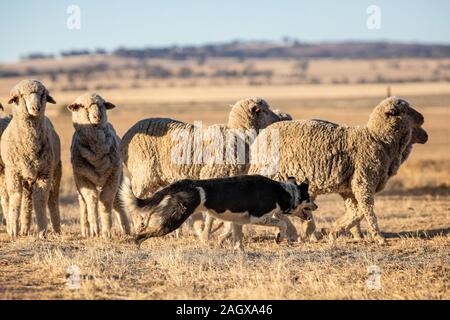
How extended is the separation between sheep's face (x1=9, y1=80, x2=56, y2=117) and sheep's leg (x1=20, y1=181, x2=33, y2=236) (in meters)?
1.02

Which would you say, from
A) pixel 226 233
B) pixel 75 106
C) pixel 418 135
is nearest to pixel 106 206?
pixel 75 106

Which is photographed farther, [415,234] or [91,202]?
[415,234]

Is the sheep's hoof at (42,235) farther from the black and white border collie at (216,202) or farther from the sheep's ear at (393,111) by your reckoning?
the sheep's ear at (393,111)

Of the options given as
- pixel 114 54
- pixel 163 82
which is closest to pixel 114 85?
pixel 163 82

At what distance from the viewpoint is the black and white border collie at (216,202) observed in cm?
1070

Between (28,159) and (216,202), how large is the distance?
3114 mm

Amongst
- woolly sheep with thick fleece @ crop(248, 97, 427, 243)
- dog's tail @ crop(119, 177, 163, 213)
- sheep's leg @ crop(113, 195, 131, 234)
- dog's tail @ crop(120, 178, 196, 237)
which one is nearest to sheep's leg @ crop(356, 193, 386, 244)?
woolly sheep with thick fleece @ crop(248, 97, 427, 243)

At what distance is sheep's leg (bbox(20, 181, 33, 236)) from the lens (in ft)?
41.8

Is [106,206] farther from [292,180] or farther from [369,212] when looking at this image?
[369,212]

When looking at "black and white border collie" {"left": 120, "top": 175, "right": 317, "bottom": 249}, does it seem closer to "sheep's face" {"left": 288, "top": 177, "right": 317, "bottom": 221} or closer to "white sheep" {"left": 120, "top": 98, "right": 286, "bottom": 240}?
"sheep's face" {"left": 288, "top": 177, "right": 317, "bottom": 221}

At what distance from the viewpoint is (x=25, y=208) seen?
→ 12781mm

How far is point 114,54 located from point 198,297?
181285 millimetres

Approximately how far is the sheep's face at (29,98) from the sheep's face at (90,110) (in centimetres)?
57
